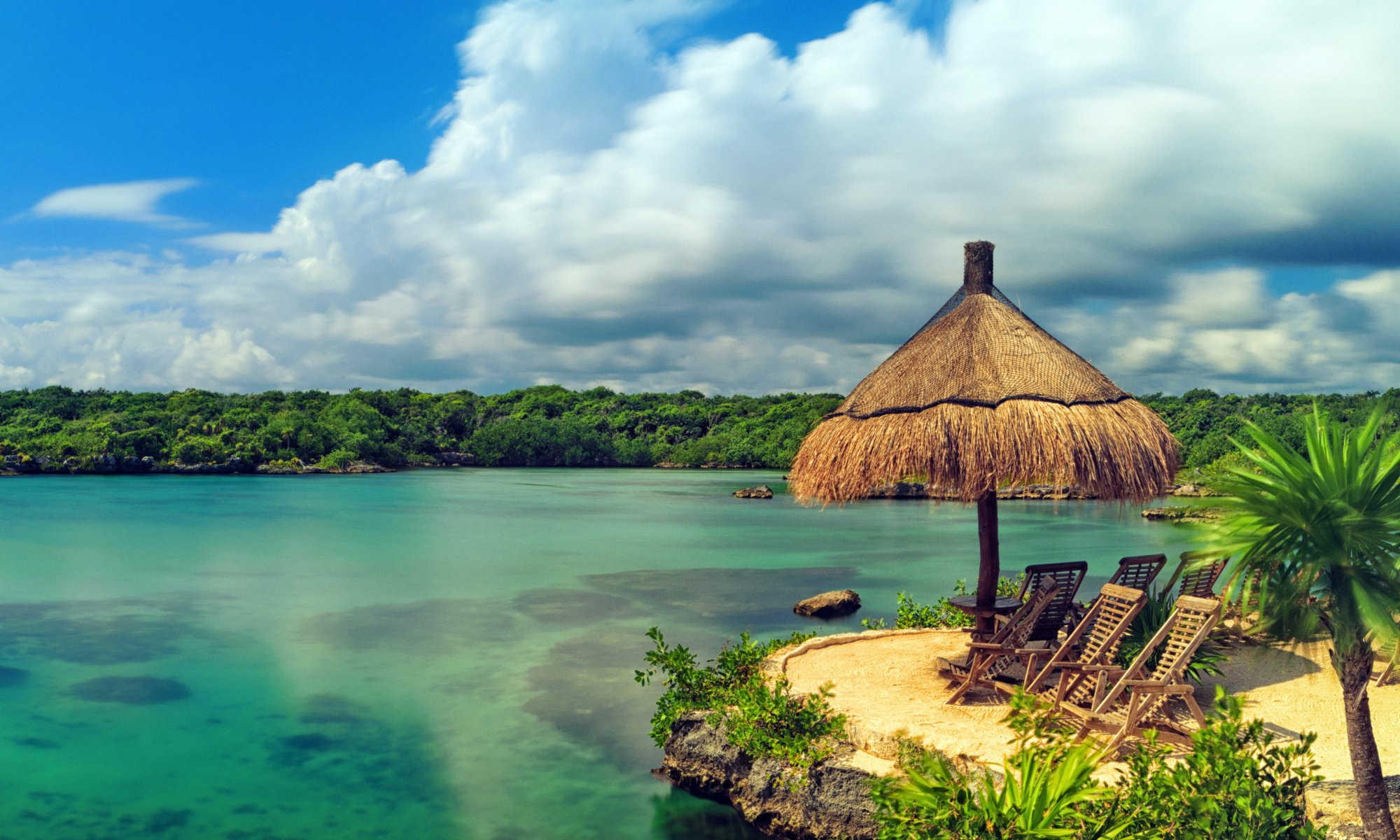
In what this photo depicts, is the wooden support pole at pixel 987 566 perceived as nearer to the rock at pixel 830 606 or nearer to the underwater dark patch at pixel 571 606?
the rock at pixel 830 606

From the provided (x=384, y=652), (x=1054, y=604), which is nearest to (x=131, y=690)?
(x=384, y=652)

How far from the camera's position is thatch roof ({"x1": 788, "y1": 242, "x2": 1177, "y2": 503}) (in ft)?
21.0

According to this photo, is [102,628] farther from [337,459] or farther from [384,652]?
[337,459]

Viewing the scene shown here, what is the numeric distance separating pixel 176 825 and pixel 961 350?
22.7 ft

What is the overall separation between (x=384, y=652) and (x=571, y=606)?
152 inches

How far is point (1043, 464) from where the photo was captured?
20.8 ft

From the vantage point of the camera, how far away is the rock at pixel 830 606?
13680 millimetres

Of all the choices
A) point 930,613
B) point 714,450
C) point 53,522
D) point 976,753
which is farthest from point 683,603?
point 714,450

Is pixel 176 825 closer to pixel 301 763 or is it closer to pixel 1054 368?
pixel 301 763

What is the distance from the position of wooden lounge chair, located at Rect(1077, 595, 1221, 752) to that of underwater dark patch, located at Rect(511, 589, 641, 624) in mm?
9340

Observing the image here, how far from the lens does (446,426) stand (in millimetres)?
83000

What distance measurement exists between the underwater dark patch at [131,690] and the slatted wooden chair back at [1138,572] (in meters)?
9.62

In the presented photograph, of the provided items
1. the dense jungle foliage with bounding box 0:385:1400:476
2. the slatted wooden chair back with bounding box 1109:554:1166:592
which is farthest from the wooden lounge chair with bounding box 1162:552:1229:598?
the dense jungle foliage with bounding box 0:385:1400:476

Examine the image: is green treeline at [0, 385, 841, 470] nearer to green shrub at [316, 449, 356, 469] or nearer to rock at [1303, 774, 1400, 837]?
green shrub at [316, 449, 356, 469]
